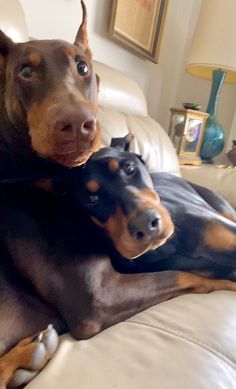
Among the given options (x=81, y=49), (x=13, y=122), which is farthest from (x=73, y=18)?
(x=13, y=122)

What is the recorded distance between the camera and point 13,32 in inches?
51.7

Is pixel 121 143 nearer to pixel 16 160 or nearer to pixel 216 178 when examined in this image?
pixel 16 160

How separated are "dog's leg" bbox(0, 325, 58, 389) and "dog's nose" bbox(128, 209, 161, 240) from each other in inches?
10.6

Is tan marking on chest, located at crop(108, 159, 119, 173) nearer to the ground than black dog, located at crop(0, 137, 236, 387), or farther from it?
farther from it

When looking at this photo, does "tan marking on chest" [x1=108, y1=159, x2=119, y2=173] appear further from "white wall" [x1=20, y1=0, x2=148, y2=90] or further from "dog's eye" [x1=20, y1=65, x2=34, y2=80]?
"white wall" [x1=20, y1=0, x2=148, y2=90]

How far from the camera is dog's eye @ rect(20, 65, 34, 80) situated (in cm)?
93

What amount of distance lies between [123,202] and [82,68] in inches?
13.1

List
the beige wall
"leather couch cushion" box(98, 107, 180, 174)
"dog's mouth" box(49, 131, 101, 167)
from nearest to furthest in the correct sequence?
"dog's mouth" box(49, 131, 101, 167) → "leather couch cushion" box(98, 107, 180, 174) → the beige wall

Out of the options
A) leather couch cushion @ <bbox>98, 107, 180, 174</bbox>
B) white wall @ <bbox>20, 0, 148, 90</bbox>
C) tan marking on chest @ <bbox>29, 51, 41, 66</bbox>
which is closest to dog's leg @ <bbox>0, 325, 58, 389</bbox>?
tan marking on chest @ <bbox>29, 51, 41, 66</bbox>

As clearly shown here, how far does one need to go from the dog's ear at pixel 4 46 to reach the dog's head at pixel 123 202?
1.01ft

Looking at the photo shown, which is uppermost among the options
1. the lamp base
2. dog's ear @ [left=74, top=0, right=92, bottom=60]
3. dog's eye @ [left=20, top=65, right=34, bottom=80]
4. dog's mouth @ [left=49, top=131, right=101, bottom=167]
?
dog's ear @ [left=74, top=0, right=92, bottom=60]

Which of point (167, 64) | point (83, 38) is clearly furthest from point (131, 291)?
point (167, 64)

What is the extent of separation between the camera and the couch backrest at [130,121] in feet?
5.54

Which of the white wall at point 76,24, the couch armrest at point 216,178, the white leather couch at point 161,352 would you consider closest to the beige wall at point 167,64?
the white wall at point 76,24
